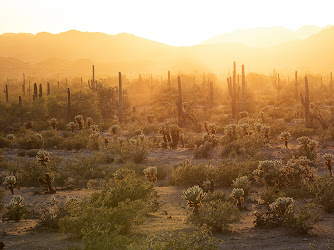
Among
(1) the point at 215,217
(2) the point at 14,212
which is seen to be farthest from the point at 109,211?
(2) the point at 14,212

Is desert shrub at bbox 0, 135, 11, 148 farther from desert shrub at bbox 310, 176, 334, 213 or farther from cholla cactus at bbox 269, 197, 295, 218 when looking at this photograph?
cholla cactus at bbox 269, 197, 295, 218

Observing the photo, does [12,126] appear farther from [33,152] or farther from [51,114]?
[33,152]

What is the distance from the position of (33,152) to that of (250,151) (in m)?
9.46

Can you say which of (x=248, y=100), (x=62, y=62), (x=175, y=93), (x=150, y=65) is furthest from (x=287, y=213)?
(x=150, y=65)

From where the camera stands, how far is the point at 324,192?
9.34m

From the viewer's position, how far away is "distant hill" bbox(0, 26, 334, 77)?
10981 centimetres

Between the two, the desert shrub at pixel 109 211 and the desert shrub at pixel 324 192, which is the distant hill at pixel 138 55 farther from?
the desert shrub at pixel 109 211

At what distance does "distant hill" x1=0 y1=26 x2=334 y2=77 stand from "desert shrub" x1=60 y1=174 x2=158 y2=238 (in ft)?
307

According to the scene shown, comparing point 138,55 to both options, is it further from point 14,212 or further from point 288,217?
point 288,217

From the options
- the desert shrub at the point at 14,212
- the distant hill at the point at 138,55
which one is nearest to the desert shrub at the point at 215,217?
the desert shrub at the point at 14,212

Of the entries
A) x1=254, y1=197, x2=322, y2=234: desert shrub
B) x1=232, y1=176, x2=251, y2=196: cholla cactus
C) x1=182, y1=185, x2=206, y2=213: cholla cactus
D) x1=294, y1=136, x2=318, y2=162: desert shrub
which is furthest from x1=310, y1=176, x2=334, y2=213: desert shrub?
x1=294, y1=136, x2=318, y2=162: desert shrub

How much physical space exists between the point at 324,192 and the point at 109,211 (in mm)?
4949

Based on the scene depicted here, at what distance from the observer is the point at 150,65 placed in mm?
128750

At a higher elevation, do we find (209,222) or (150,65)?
(150,65)
